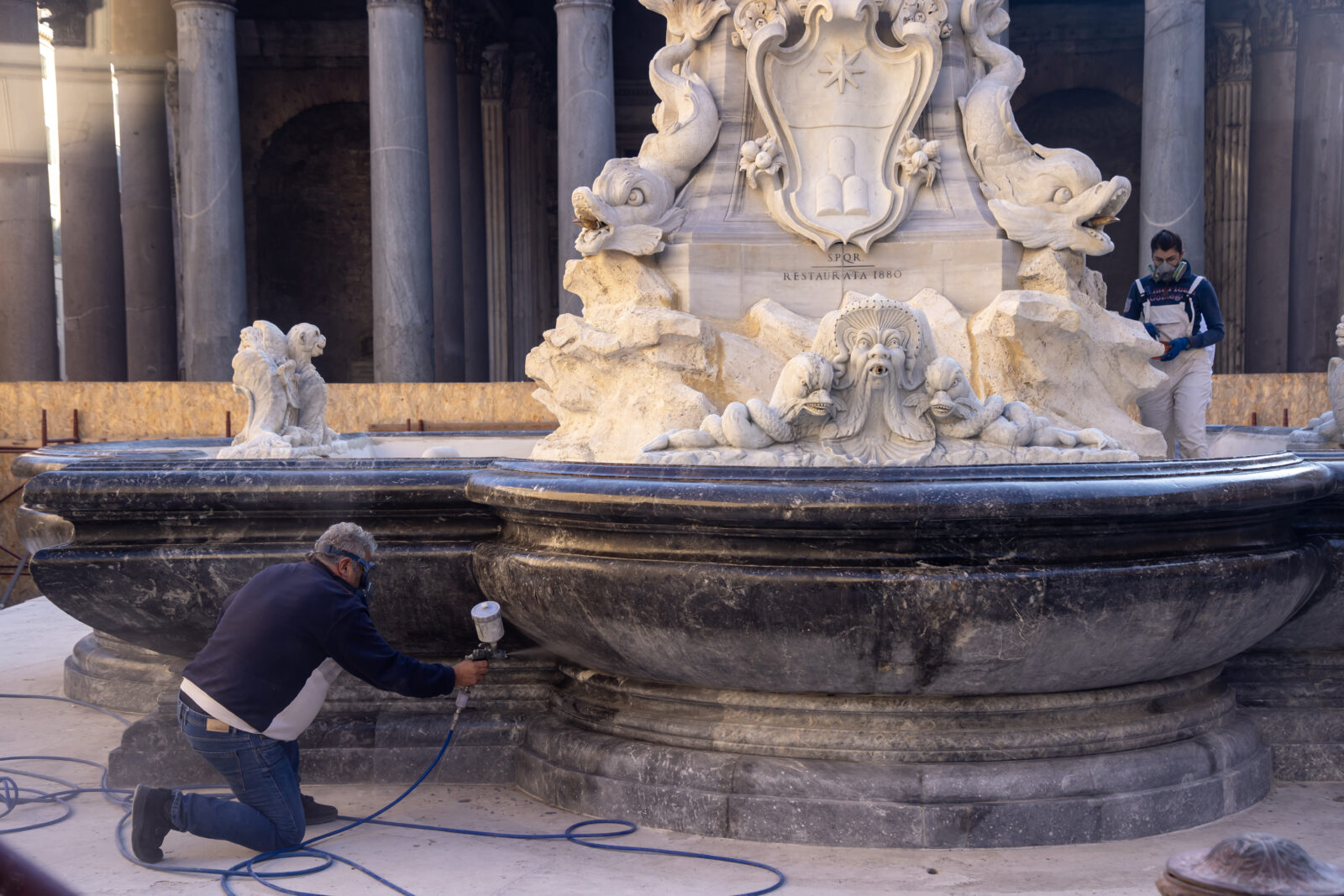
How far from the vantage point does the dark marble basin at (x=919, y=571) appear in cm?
401

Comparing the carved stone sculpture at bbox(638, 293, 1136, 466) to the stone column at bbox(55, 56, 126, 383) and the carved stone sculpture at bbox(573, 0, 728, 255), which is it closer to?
the carved stone sculpture at bbox(573, 0, 728, 255)

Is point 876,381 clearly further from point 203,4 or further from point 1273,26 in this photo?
point 1273,26

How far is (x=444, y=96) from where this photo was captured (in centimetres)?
2183

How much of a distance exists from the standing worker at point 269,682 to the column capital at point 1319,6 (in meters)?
18.8

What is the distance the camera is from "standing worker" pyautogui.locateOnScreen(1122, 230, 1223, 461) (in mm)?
6707

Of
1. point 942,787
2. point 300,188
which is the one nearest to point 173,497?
point 942,787

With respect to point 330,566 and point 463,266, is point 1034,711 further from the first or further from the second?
point 463,266

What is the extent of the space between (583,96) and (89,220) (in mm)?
8585

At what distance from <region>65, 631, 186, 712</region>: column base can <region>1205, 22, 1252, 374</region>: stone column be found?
2072 centimetres

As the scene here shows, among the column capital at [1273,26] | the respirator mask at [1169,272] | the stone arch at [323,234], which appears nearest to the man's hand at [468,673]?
the respirator mask at [1169,272]

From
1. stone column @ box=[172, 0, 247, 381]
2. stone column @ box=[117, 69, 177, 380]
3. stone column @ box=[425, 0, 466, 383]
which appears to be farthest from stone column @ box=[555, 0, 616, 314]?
stone column @ box=[117, 69, 177, 380]

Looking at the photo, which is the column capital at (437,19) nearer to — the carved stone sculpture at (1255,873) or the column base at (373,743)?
the column base at (373,743)

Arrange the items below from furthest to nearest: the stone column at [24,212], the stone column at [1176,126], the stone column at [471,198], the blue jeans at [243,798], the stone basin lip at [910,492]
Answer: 1. the stone column at [471,198]
2. the stone column at [24,212]
3. the stone column at [1176,126]
4. the blue jeans at [243,798]
5. the stone basin lip at [910,492]

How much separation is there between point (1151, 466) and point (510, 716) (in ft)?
8.06
